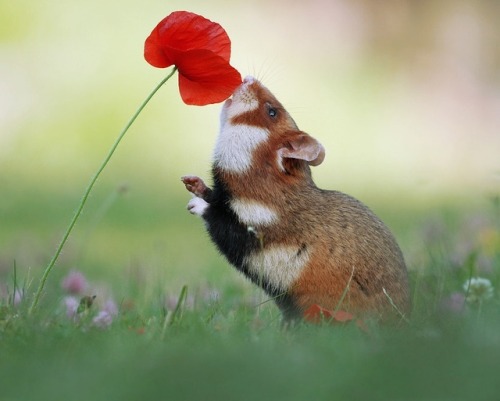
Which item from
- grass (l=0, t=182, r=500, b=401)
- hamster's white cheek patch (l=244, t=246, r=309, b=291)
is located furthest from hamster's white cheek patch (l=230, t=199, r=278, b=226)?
grass (l=0, t=182, r=500, b=401)

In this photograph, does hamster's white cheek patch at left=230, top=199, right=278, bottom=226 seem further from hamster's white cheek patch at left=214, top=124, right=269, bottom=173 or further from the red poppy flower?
the red poppy flower

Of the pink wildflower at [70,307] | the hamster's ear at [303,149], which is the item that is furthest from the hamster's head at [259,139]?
the pink wildflower at [70,307]

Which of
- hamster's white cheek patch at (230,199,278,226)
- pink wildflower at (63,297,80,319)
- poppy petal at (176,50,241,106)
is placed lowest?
pink wildflower at (63,297,80,319)

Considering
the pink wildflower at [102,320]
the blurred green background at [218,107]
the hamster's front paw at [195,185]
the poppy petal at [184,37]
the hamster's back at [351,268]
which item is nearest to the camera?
the pink wildflower at [102,320]

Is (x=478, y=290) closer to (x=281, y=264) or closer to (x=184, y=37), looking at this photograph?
(x=281, y=264)

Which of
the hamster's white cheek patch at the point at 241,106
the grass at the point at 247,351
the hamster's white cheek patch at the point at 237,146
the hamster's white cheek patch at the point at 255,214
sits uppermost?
the hamster's white cheek patch at the point at 241,106

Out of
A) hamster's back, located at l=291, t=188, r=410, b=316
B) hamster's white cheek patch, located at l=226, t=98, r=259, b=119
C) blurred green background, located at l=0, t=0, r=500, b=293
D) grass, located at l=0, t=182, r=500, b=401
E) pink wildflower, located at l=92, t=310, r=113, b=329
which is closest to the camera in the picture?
grass, located at l=0, t=182, r=500, b=401

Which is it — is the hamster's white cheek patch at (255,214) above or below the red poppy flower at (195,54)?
below

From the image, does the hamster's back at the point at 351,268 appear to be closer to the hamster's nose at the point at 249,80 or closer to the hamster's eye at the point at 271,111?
the hamster's eye at the point at 271,111
